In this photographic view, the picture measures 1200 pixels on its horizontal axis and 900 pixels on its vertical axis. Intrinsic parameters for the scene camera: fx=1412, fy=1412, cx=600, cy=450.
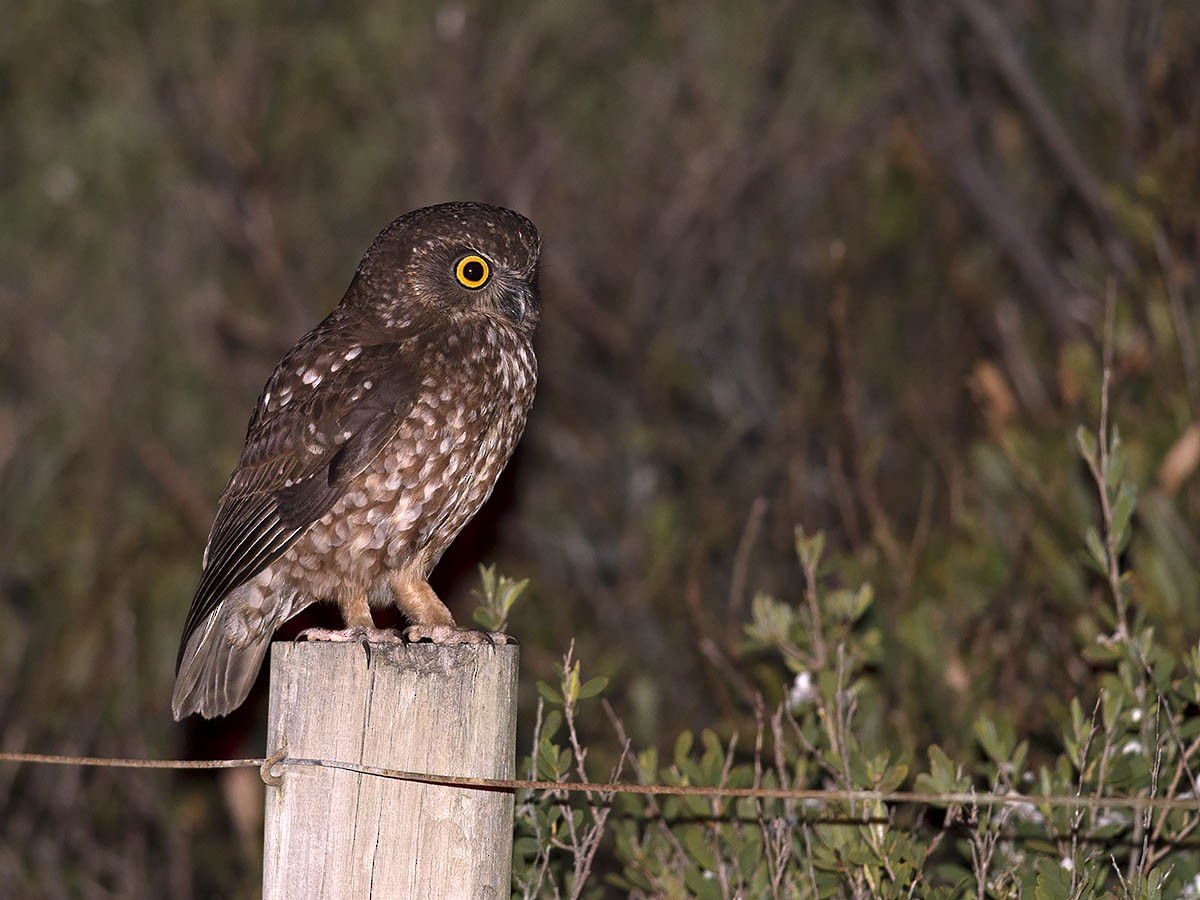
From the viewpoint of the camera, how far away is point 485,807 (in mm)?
2346

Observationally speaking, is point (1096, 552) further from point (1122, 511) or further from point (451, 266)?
point (451, 266)

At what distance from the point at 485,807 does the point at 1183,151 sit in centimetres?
380

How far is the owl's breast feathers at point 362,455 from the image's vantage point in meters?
3.17

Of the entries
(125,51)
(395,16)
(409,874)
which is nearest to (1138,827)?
(409,874)

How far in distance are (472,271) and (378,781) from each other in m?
1.39

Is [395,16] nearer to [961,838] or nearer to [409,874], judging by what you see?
[961,838]

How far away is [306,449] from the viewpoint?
3.22 m

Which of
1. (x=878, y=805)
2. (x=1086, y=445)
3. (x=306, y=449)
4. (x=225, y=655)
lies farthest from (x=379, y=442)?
(x=1086, y=445)

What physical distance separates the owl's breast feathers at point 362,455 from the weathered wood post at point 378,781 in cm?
89

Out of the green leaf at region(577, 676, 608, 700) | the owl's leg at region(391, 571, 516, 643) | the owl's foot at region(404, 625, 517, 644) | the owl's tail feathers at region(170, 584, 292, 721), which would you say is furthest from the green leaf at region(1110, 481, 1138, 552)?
the owl's tail feathers at region(170, 584, 292, 721)

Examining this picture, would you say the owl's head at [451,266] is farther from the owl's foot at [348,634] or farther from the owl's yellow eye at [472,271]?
the owl's foot at [348,634]

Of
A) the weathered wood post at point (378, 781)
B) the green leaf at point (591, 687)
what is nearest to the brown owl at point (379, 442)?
the green leaf at point (591, 687)

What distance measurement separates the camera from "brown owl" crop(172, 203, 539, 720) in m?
3.18

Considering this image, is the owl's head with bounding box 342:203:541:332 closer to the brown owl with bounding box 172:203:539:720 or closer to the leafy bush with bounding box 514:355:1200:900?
the brown owl with bounding box 172:203:539:720
